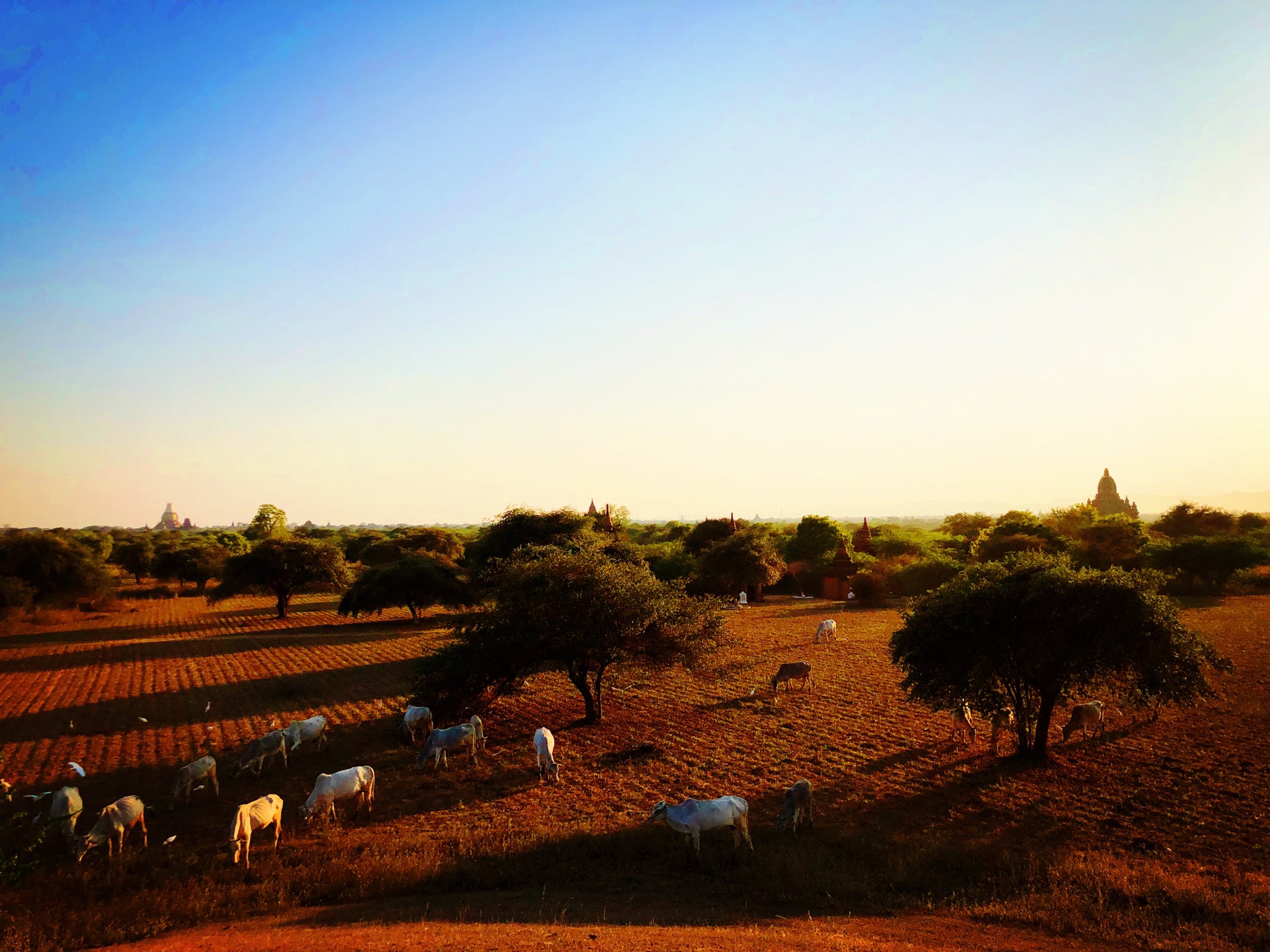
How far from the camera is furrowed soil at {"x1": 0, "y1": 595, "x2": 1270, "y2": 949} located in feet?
30.2

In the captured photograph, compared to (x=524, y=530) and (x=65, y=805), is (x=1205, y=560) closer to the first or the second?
(x=524, y=530)

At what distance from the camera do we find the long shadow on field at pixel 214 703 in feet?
74.5

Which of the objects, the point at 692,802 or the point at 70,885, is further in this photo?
the point at 692,802

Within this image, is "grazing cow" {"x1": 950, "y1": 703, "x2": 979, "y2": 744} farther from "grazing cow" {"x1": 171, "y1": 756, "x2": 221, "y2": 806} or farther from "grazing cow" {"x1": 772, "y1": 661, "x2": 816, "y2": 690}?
"grazing cow" {"x1": 171, "y1": 756, "x2": 221, "y2": 806}

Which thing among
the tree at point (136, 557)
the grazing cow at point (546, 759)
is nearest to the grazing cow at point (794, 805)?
the grazing cow at point (546, 759)

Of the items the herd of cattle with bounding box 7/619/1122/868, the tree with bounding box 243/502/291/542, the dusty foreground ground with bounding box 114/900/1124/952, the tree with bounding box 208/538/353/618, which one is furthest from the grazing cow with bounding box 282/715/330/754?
the tree with bounding box 243/502/291/542

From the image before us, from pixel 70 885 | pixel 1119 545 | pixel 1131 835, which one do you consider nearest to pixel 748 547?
pixel 1119 545

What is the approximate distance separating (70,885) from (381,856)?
194 inches

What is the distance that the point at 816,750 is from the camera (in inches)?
681

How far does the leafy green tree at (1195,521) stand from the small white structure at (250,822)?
85446mm

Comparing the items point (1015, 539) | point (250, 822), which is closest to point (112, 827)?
point (250, 822)

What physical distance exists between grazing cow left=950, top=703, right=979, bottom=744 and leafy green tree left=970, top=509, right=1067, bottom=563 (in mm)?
41572

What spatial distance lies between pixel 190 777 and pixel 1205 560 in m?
65.9

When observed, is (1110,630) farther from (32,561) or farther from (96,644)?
(32,561)
